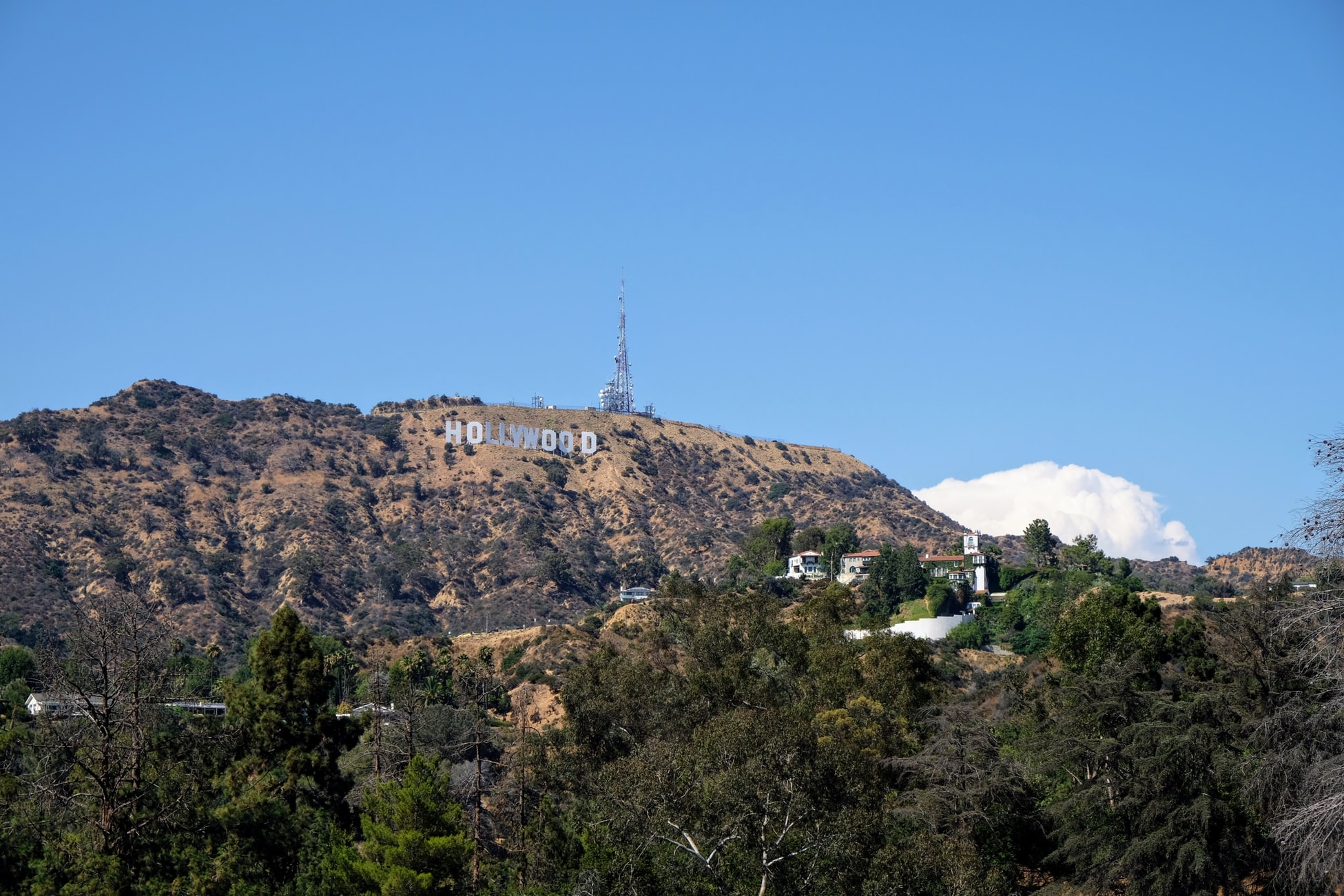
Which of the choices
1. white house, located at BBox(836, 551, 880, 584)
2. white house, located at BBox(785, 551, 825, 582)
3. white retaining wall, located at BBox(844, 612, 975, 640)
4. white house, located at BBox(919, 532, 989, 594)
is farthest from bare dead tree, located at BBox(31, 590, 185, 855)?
Answer: white house, located at BBox(785, 551, 825, 582)

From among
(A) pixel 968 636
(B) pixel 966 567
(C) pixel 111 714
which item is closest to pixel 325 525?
(B) pixel 966 567

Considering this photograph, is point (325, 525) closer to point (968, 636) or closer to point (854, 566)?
point (854, 566)

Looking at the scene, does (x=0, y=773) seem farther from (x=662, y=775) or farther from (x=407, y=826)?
(x=662, y=775)

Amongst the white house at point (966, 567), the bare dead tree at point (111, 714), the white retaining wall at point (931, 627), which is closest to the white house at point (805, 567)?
the white house at point (966, 567)

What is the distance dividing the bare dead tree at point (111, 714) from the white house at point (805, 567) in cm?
10440

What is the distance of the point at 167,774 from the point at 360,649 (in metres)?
69.5

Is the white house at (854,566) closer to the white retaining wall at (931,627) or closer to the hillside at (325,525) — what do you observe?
the white retaining wall at (931,627)

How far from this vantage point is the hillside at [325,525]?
152875mm

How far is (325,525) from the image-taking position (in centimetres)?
17600

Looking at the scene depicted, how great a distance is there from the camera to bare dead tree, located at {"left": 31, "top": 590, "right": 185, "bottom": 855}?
119 feet

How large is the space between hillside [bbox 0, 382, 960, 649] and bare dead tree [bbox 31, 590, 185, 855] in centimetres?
9825

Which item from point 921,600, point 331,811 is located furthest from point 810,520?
point 331,811

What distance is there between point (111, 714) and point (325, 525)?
Result: 139 meters

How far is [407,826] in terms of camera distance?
44.6 m
